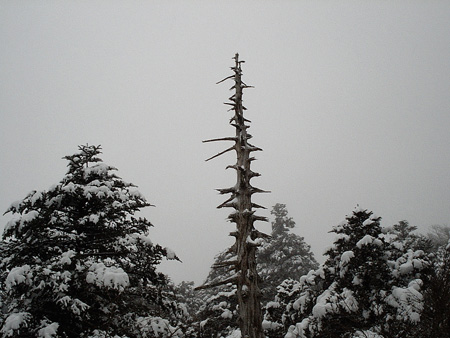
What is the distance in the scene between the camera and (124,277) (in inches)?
219

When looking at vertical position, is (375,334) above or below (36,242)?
below

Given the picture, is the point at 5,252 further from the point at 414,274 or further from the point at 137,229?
the point at 414,274

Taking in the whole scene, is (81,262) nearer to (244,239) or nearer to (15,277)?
(15,277)

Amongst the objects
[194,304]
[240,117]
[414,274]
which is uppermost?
[240,117]

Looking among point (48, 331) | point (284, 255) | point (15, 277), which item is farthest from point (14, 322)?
point (284, 255)

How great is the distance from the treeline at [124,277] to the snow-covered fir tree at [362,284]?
0.03 metres

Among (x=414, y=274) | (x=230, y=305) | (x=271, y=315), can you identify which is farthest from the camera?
(x=230, y=305)

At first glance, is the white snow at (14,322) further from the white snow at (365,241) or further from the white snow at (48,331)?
the white snow at (365,241)

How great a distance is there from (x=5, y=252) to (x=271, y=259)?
2273 cm

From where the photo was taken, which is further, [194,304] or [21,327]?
[194,304]

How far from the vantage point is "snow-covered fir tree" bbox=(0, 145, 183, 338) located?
5.53m

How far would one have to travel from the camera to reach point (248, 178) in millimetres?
5957

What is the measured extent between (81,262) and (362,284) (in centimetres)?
810

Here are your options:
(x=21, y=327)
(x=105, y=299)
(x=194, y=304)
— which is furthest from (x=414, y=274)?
(x=194, y=304)
